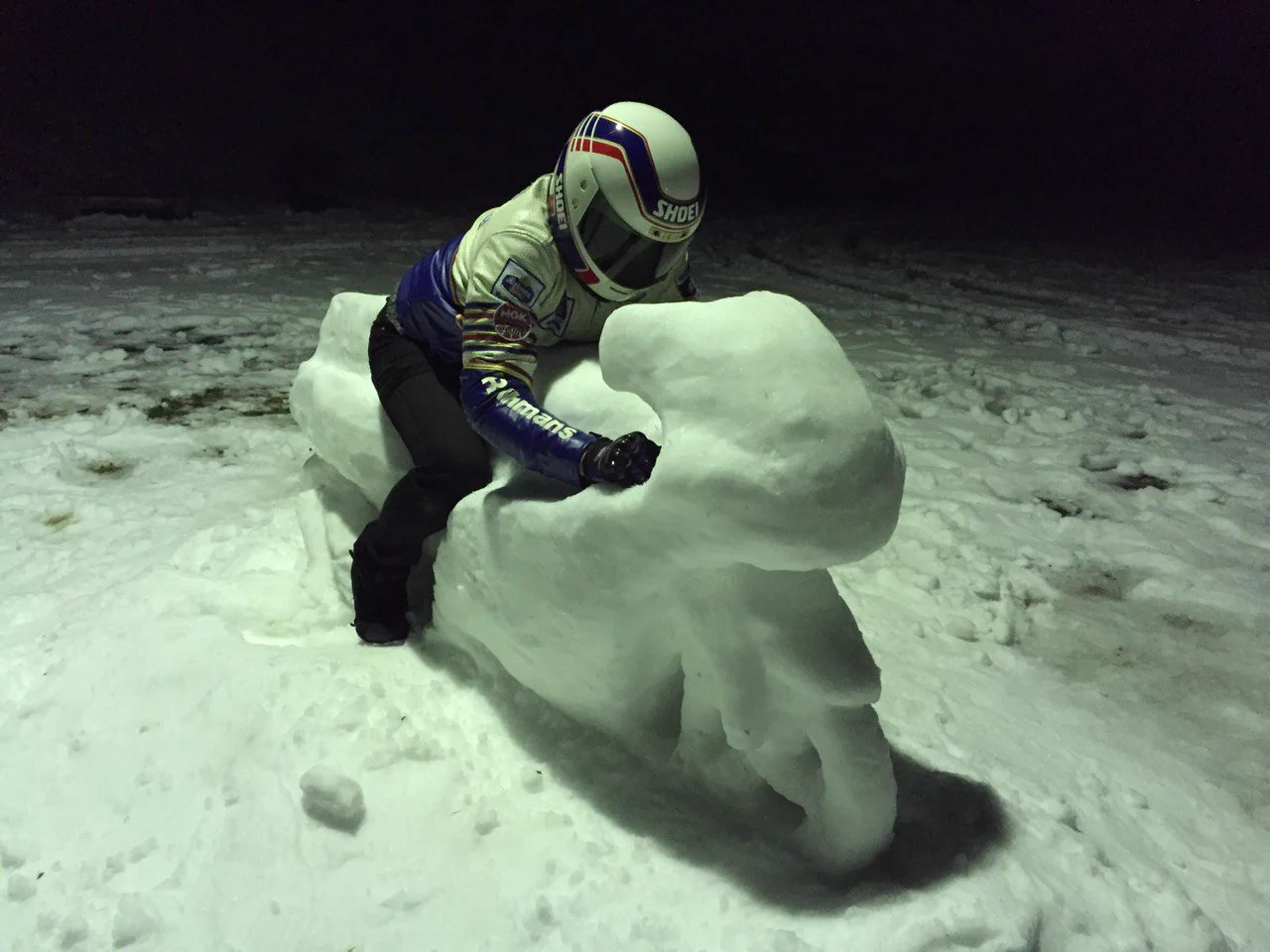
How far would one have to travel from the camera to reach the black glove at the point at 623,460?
168 cm

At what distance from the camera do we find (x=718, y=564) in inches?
62.9

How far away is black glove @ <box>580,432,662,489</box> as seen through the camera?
1.68 meters

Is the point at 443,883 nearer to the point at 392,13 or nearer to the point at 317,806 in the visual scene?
the point at 317,806

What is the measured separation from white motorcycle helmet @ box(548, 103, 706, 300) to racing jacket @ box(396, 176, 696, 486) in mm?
61

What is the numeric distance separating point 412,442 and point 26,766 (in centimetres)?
103

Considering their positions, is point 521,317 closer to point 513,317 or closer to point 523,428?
point 513,317

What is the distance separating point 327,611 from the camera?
95.3 inches

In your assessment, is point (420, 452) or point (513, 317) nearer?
point (513, 317)

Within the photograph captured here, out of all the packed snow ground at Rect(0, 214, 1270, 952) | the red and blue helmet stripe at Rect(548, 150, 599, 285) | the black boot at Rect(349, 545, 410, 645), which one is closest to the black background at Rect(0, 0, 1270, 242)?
the packed snow ground at Rect(0, 214, 1270, 952)

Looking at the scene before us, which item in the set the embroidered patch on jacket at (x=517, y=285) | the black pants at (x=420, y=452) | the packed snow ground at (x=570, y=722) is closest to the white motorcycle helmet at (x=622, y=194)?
the embroidered patch on jacket at (x=517, y=285)

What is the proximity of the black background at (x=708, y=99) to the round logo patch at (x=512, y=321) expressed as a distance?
7856 mm

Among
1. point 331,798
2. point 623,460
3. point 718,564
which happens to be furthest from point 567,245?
point 331,798

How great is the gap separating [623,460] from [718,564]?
0.26m

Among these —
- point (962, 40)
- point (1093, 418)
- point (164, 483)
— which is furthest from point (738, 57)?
point (164, 483)
